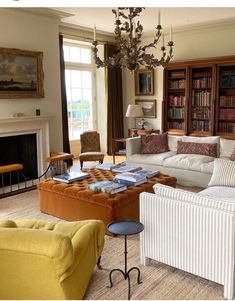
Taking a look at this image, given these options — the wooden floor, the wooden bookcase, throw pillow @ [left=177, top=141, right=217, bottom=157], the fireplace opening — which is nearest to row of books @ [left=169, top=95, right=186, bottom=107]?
the wooden bookcase

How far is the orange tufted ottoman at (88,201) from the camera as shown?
11.7 ft

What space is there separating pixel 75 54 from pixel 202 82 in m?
3.14

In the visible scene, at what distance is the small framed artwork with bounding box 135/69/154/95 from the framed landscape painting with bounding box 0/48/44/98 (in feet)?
9.70

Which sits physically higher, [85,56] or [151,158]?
[85,56]

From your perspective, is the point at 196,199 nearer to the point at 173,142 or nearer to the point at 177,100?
the point at 173,142

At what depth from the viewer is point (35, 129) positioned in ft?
19.1

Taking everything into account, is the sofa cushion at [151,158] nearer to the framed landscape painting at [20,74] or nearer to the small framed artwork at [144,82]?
the framed landscape painting at [20,74]

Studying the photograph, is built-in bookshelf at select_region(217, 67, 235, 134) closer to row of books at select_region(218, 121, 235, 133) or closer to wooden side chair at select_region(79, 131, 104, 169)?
row of books at select_region(218, 121, 235, 133)

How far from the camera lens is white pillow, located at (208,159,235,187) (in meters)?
3.91

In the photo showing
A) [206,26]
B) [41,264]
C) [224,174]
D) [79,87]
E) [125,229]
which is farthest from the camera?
[79,87]

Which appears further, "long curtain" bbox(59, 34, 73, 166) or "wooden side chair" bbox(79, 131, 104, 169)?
"long curtain" bbox(59, 34, 73, 166)

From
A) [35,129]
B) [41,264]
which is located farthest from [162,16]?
[41,264]

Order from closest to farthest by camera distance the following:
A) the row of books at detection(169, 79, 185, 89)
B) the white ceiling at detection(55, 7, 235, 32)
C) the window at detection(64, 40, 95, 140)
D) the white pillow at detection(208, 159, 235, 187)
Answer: the white pillow at detection(208, 159, 235, 187), the white ceiling at detection(55, 7, 235, 32), the row of books at detection(169, 79, 185, 89), the window at detection(64, 40, 95, 140)

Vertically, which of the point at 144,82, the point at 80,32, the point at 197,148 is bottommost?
the point at 197,148
